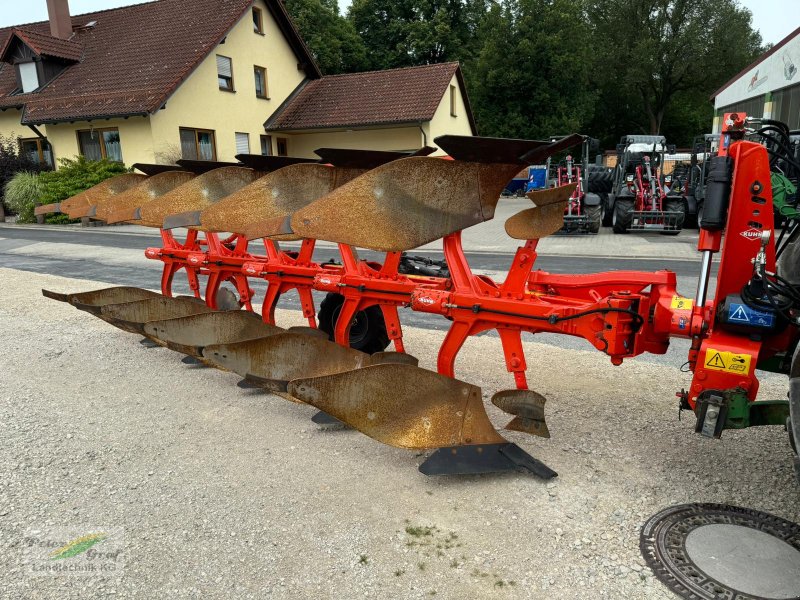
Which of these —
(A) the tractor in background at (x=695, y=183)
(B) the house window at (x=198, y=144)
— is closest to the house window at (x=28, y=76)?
(B) the house window at (x=198, y=144)

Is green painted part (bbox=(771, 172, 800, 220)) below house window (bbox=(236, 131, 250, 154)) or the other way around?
below

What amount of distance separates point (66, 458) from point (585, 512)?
289 cm

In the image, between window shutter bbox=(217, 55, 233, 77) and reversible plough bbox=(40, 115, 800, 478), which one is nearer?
reversible plough bbox=(40, 115, 800, 478)

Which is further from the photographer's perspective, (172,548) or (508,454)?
(508,454)

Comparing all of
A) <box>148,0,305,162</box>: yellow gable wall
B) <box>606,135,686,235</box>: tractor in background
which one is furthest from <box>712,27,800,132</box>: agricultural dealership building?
<box>148,0,305,162</box>: yellow gable wall

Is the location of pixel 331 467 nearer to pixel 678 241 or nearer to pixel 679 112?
pixel 678 241

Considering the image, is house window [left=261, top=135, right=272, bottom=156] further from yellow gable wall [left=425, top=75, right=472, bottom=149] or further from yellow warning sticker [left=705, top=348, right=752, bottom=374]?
yellow warning sticker [left=705, top=348, right=752, bottom=374]

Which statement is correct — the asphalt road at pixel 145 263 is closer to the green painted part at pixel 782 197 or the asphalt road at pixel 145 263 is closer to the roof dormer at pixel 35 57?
the green painted part at pixel 782 197

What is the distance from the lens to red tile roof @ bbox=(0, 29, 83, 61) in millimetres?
20000

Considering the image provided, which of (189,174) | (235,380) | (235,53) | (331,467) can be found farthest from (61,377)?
(235,53)

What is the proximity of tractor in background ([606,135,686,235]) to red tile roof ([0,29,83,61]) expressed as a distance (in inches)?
746

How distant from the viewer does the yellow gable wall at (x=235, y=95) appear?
60.0ft

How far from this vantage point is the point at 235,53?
2062 centimetres

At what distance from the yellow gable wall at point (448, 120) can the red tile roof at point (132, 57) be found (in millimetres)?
6173
